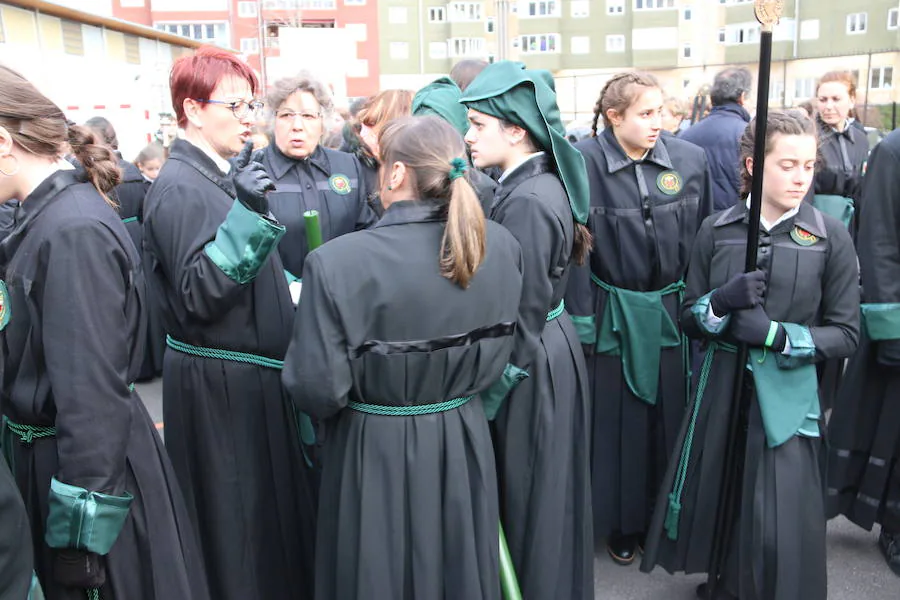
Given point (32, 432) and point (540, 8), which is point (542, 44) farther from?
point (32, 432)

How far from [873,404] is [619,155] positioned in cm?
172

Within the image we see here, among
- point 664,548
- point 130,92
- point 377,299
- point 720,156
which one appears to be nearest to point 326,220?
point 377,299

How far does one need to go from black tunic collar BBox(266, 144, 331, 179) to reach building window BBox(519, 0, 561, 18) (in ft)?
154

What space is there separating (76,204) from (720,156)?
4.84m

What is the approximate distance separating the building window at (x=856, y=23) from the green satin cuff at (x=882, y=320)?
39.6 m

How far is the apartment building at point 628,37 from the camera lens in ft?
122

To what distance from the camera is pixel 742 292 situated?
9.57 ft

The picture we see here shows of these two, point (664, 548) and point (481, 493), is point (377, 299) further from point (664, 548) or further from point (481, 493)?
point (664, 548)

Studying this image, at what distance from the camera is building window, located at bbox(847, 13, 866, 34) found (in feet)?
121

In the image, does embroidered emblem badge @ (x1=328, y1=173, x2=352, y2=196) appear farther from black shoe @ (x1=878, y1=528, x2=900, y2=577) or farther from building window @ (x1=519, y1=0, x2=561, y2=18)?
building window @ (x1=519, y1=0, x2=561, y2=18)

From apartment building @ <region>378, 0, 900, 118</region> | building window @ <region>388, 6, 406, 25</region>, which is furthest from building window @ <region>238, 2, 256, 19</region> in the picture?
building window @ <region>388, 6, 406, 25</region>

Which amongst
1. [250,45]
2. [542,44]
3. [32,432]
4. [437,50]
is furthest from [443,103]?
[250,45]

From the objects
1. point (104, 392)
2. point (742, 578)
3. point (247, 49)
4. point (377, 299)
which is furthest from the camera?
point (247, 49)

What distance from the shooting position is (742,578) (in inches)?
121
